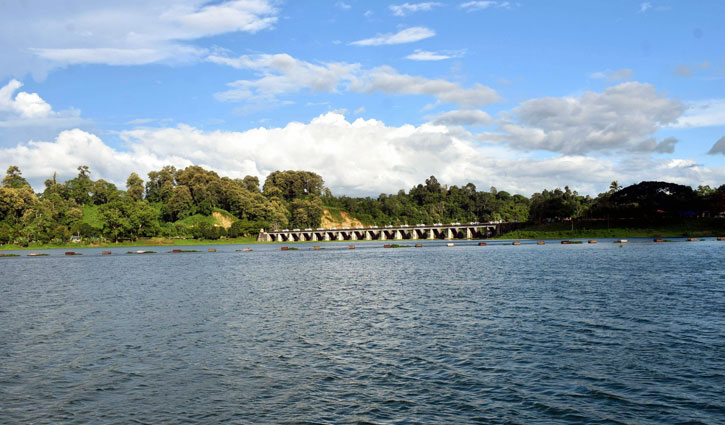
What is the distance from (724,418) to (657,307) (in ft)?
86.7

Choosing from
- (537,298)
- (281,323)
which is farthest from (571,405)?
(537,298)

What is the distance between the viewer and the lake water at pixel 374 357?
1995 cm

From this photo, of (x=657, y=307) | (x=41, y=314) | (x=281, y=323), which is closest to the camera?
(x=281, y=323)

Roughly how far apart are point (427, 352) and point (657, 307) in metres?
24.4

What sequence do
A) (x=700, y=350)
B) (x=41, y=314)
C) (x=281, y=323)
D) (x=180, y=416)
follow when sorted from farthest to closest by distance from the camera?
1. (x=41, y=314)
2. (x=281, y=323)
3. (x=700, y=350)
4. (x=180, y=416)

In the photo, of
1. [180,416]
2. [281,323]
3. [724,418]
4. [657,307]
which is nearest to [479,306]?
[657,307]

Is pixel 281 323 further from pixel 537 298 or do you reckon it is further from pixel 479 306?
pixel 537 298

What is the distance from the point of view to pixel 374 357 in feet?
91.1

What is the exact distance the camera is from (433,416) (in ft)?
62.4

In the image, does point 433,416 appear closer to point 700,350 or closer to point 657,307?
point 700,350

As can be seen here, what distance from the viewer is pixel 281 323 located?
39.0 m

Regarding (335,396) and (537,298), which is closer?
(335,396)

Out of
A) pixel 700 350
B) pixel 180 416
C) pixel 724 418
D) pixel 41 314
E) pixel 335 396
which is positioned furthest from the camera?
pixel 41 314

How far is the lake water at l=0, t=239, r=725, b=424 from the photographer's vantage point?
20.0 m
